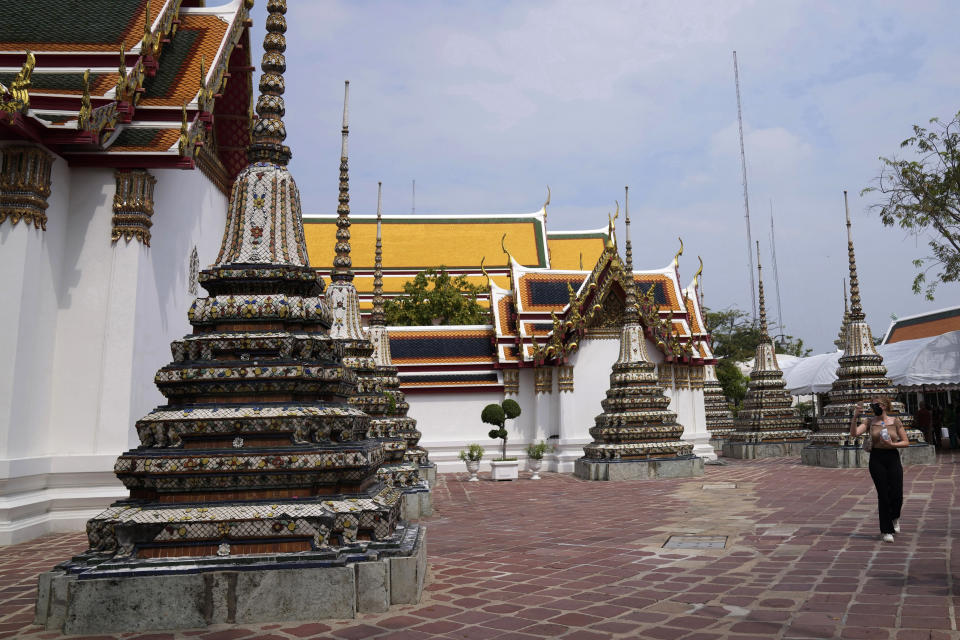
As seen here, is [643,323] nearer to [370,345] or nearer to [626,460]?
[626,460]

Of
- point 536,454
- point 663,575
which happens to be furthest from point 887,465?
point 536,454

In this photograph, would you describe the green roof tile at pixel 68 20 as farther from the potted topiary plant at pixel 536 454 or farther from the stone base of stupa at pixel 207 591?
the potted topiary plant at pixel 536 454

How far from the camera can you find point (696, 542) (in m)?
7.06

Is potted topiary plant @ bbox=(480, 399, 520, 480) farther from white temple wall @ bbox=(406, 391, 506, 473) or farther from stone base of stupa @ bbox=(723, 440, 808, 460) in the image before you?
stone base of stupa @ bbox=(723, 440, 808, 460)

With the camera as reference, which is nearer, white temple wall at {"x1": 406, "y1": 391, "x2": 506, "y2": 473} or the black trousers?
the black trousers

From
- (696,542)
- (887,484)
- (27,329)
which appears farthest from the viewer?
(27,329)

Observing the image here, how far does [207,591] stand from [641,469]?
39.5 ft

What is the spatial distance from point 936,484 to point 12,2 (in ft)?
55.0

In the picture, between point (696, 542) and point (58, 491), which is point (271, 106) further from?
point (58, 491)

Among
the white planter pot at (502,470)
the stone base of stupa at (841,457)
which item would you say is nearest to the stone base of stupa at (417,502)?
the white planter pot at (502,470)

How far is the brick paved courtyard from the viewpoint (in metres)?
4.11

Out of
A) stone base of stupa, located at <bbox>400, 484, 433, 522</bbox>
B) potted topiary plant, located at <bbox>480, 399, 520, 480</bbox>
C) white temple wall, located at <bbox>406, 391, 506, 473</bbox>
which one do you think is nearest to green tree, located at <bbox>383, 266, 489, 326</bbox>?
white temple wall, located at <bbox>406, 391, 506, 473</bbox>

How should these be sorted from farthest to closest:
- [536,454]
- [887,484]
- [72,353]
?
[536,454]
[72,353]
[887,484]

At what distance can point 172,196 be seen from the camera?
34.2 feet
